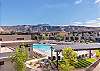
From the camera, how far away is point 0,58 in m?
14.1

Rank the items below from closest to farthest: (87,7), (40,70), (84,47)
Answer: (40,70) < (84,47) < (87,7)

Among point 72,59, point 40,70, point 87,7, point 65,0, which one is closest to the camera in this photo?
point 72,59

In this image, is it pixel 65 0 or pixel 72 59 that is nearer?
pixel 72 59

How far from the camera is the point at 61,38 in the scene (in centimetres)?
5384

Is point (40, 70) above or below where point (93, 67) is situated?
below

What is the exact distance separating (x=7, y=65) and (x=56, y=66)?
5.74 m

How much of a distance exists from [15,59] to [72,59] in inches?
175

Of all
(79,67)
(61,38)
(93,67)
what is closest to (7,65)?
(93,67)

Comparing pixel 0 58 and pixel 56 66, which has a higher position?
pixel 0 58

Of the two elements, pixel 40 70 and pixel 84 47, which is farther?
pixel 84 47

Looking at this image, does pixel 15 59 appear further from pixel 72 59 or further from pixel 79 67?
pixel 79 67

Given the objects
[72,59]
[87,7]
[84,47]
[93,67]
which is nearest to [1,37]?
[87,7]

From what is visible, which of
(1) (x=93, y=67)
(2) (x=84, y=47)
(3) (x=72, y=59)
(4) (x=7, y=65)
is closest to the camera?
(1) (x=93, y=67)

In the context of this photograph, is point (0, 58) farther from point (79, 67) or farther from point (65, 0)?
point (65, 0)
